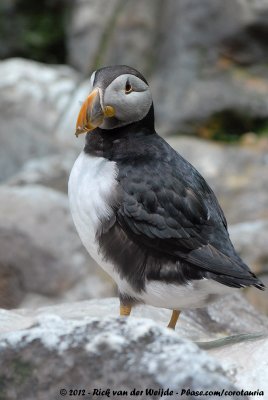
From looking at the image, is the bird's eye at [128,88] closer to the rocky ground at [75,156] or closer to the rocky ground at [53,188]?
the rocky ground at [75,156]

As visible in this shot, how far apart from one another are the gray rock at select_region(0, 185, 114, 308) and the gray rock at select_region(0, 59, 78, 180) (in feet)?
9.65

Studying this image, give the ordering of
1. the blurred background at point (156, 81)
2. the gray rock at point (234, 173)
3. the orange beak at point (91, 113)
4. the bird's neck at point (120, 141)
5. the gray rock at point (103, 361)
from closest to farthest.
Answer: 1. the gray rock at point (103, 361)
2. the orange beak at point (91, 113)
3. the bird's neck at point (120, 141)
4. the gray rock at point (234, 173)
5. the blurred background at point (156, 81)

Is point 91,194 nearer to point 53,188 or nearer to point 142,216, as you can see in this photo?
point 142,216

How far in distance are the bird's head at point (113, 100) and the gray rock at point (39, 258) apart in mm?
2863

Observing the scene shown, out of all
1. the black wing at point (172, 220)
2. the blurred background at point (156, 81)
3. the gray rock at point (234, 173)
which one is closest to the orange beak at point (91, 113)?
the black wing at point (172, 220)

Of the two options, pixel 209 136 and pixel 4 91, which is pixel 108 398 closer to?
pixel 209 136

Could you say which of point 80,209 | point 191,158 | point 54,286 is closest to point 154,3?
point 191,158

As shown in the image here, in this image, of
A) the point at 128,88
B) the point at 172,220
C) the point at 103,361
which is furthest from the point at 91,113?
the point at 103,361

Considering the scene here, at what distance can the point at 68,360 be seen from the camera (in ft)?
9.28

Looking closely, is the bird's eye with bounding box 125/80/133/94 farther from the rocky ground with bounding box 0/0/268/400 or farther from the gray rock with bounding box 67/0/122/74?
the gray rock with bounding box 67/0/122/74

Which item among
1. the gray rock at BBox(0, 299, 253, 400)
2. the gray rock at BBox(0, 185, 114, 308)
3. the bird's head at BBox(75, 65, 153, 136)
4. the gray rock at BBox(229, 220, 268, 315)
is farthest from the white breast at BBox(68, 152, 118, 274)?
the gray rock at BBox(229, 220, 268, 315)

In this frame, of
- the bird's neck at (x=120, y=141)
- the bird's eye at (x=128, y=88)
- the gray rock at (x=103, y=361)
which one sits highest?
the bird's eye at (x=128, y=88)

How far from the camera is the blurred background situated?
8.72 m

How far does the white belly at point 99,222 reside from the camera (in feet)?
11.6
